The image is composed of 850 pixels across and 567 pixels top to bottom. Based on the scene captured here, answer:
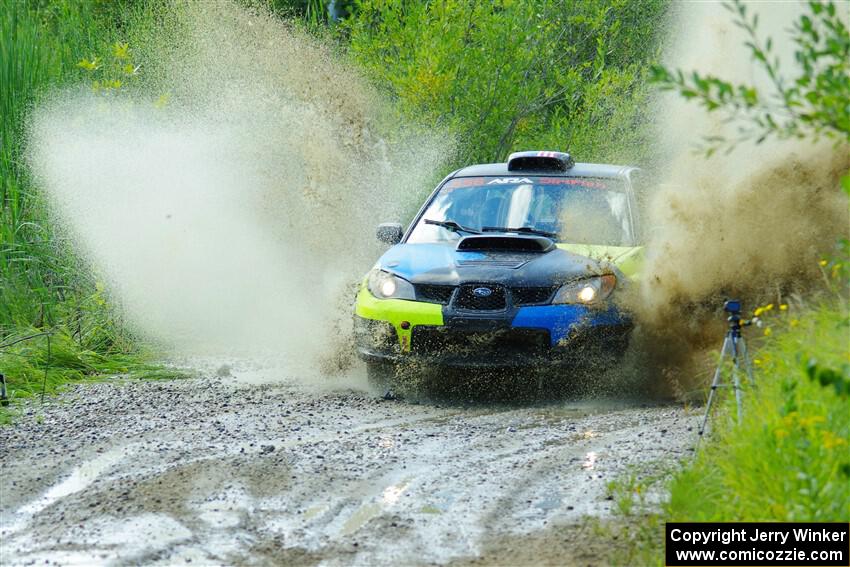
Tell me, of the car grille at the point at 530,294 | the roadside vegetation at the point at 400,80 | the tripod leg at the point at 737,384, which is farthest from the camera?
the roadside vegetation at the point at 400,80

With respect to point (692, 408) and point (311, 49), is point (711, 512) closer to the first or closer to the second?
point (692, 408)

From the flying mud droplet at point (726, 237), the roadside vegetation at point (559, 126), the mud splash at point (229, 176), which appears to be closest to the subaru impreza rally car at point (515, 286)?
the flying mud droplet at point (726, 237)

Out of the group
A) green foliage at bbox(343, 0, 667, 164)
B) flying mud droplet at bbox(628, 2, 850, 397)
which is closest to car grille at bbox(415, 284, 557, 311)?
flying mud droplet at bbox(628, 2, 850, 397)

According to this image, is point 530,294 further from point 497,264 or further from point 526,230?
point 526,230

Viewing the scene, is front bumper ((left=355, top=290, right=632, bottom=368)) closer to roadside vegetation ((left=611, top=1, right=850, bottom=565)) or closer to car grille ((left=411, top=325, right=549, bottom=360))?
car grille ((left=411, top=325, right=549, bottom=360))

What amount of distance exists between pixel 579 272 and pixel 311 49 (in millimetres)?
8041

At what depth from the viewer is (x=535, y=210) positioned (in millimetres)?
10102

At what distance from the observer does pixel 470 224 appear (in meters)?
10.2

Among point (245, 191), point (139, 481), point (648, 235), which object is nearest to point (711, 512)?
point (139, 481)

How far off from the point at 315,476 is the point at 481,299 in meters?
2.52

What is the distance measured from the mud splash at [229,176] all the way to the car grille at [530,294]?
3645 mm

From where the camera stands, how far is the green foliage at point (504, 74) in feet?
50.2

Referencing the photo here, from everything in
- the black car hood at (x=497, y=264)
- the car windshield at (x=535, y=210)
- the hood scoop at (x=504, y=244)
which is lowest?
the black car hood at (x=497, y=264)

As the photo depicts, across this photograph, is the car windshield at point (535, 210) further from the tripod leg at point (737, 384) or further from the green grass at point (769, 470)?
the green grass at point (769, 470)
